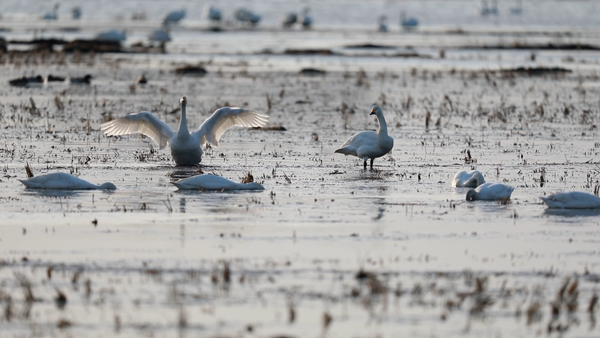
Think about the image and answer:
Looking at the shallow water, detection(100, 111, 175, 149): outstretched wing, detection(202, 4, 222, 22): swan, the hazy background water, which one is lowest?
the shallow water

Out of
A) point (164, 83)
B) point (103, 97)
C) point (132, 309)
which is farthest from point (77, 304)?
point (164, 83)

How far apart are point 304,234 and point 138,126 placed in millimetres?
6125

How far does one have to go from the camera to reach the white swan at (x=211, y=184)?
1168 centimetres

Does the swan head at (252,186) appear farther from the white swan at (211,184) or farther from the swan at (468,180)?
the swan at (468,180)

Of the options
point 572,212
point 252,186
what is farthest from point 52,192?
point 572,212

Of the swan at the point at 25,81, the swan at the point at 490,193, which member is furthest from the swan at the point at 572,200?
the swan at the point at 25,81

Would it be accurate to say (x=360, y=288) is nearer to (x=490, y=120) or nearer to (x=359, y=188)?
(x=359, y=188)

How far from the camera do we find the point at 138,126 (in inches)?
592

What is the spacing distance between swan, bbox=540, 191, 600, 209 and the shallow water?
19 cm

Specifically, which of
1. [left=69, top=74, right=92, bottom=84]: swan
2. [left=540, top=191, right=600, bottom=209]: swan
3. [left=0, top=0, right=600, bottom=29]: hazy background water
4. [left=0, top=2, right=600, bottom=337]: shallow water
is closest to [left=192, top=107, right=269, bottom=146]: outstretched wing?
[left=0, top=2, right=600, bottom=337]: shallow water

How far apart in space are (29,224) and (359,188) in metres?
3.86

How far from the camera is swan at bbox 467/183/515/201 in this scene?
11.2 m

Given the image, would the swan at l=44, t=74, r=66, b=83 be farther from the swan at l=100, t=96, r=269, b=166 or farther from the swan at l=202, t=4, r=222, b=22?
the swan at l=202, t=4, r=222, b=22

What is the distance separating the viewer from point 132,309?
693 centimetres
